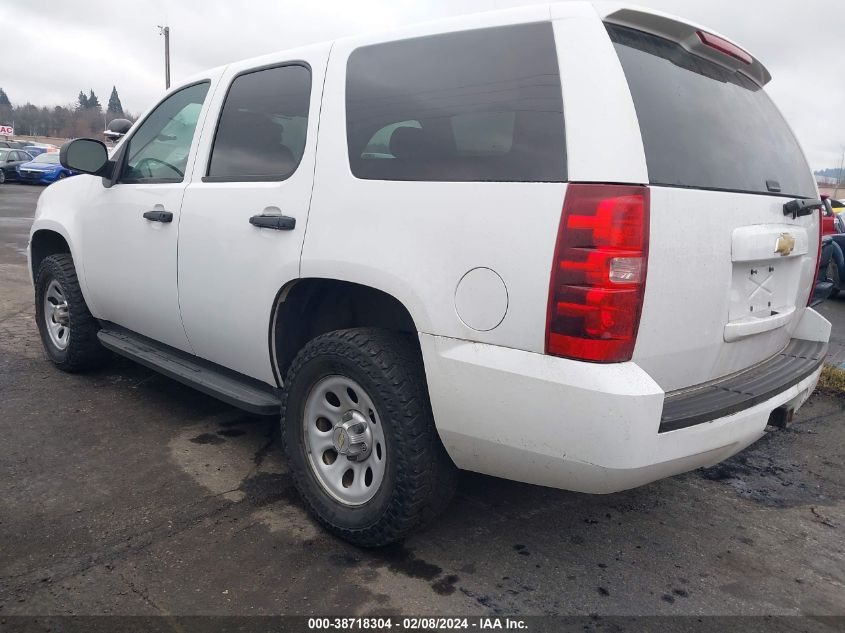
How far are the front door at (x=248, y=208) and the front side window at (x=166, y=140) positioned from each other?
20 centimetres

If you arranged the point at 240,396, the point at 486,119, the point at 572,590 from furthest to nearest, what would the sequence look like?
the point at 240,396, the point at 572,590, the point at 486,119

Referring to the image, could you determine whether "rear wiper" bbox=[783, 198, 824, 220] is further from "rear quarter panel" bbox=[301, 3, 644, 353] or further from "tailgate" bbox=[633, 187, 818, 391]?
"rear quarter panel" bbox=[301, 3, 644, 353]

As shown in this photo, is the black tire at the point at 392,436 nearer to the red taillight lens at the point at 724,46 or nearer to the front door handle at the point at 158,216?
the front door handle at the point at 158,216

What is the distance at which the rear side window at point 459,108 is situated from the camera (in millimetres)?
2207

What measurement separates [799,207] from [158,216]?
2.95 metres

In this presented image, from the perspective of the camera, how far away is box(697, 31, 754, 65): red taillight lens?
2580 mm

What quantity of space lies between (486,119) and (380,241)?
0.56 m

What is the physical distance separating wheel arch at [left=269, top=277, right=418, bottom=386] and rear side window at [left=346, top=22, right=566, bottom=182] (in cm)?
55

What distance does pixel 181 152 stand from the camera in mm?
3635

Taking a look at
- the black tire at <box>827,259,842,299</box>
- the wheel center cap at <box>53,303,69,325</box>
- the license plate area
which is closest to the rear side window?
the license plate area

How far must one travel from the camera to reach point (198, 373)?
3516 mm

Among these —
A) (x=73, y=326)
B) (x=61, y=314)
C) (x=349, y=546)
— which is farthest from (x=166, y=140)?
(x=349, y=546)

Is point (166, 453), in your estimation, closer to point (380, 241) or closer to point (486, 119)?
point (380, 241)

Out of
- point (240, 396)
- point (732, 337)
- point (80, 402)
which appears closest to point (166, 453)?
point (240, 396)
